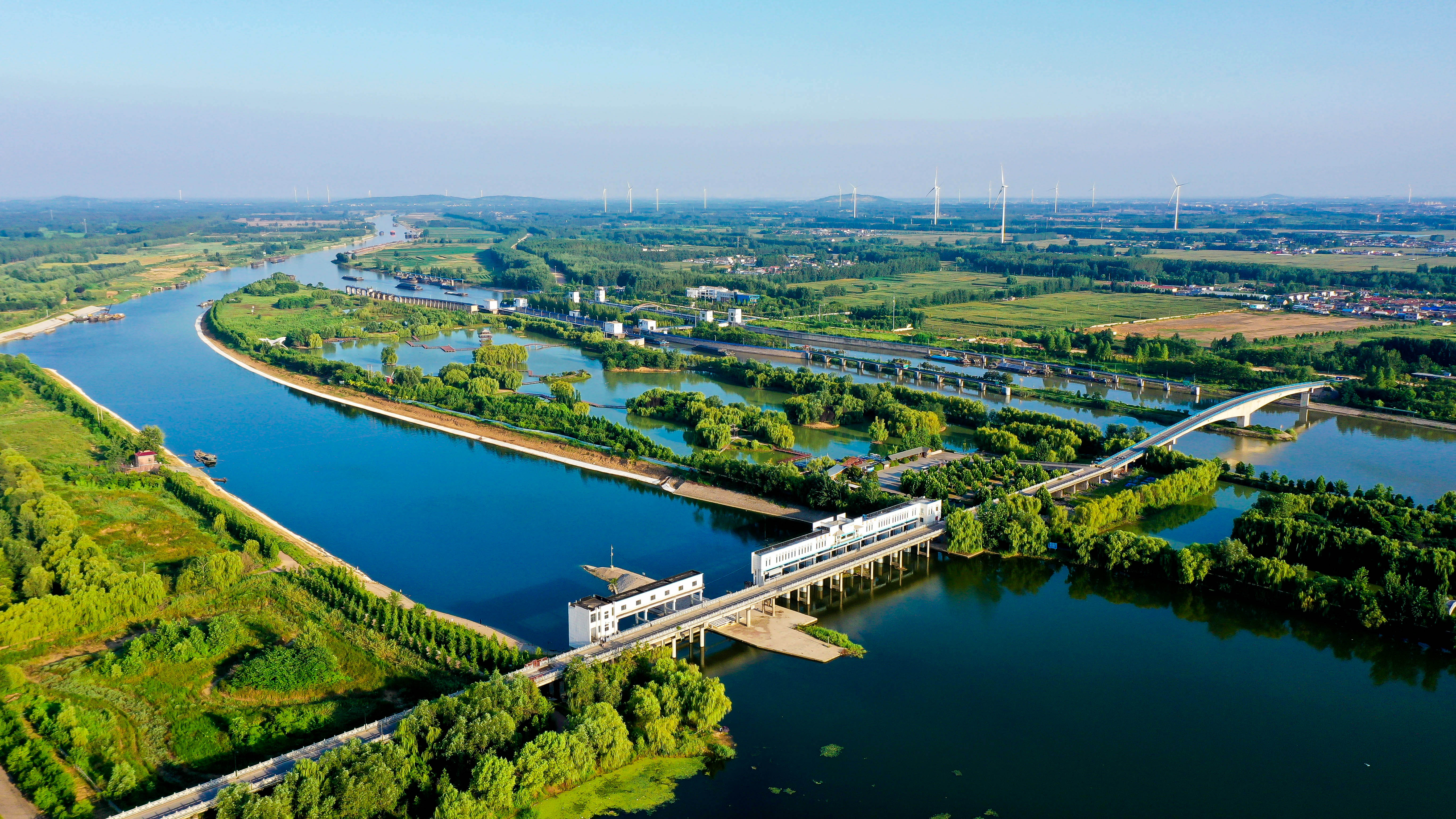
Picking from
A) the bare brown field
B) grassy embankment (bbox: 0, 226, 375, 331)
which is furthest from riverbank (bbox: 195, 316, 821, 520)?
the bare brown field

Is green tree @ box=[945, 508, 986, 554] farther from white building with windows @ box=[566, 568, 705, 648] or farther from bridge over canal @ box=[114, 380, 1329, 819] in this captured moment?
white building with windows @ box=[566, 568, 705, 648]

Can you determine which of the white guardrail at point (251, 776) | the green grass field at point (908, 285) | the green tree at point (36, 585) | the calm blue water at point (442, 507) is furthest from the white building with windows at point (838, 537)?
the green grass field at point (908, 285)

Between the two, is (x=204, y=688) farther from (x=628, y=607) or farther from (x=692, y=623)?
(x=692, y=623)

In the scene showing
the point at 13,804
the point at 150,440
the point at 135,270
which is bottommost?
the point at 13,804

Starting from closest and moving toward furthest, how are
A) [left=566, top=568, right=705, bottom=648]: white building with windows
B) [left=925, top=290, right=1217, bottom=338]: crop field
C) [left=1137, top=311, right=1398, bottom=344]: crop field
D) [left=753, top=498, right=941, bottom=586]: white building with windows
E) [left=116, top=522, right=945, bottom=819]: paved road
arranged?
1. [left=116, top=522, right=945, bottom=819]: paved road
2. [left=566, top=568, right=705, bottom=648]: white building with windows
3. [left=753, top=498, right=941, bottom=586]: white building with windows
4. [left=1137, top=311, right=1398, bottom=344]: crop field
5. [left=925, top=290, right=1217, bottom=338]: crop field

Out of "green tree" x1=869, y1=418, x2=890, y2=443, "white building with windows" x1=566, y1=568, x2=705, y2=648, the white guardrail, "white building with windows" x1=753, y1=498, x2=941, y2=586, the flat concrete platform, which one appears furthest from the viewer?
"green tree" x1=869, y1=418, x2=890, y2=443

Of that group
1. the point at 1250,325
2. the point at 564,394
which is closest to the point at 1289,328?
the point at 1250,325

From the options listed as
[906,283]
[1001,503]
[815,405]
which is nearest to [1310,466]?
[1001,503]
